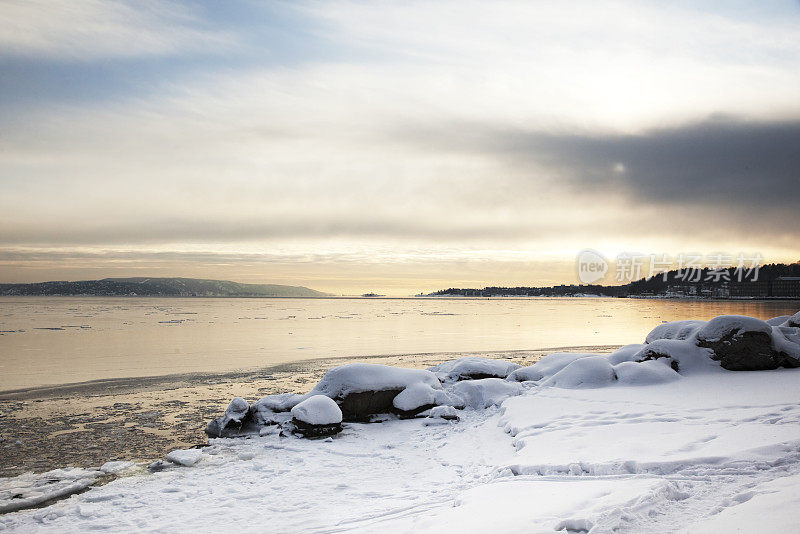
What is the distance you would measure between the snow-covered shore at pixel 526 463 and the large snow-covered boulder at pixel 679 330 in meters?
0.87

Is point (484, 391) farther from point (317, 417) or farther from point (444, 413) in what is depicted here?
point (317, 417)

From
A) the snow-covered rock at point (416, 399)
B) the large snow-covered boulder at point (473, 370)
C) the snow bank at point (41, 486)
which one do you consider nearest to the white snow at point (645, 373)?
the large snow-covered boulder at point (473, 370)

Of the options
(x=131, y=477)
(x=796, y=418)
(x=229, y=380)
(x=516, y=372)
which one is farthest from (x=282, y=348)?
(x=796, y=418)

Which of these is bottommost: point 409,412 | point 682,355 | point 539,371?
point 409,412

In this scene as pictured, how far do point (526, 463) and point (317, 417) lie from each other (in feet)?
18.1

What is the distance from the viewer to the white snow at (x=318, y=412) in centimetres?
1179

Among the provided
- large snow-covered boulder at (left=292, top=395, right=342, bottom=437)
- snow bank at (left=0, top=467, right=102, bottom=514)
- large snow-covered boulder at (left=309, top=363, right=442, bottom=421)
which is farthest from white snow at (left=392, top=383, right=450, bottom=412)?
snow bank at (left=0, top=467, right=102, bottom=514)

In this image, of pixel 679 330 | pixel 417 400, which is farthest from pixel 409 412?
pixel 679 330

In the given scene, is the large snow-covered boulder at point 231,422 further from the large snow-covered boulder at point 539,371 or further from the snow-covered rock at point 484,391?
the large snow-covered boulder at point 539,371

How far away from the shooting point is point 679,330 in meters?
16.2

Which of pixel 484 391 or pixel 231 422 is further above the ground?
pixel 484 391

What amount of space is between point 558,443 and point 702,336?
8.54m

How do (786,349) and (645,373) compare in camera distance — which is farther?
(786,349)

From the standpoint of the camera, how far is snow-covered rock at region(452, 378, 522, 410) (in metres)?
14.2
